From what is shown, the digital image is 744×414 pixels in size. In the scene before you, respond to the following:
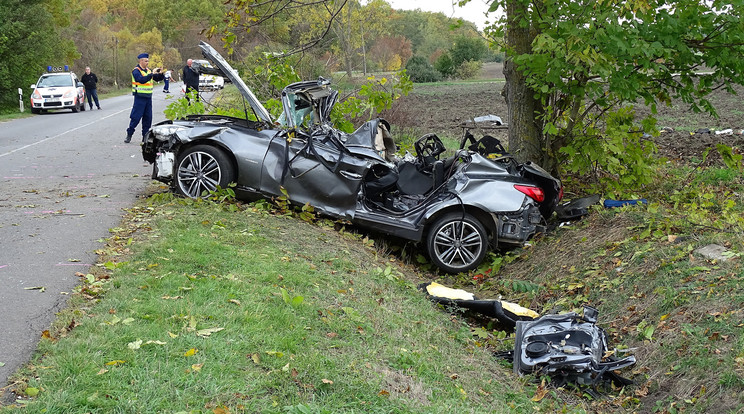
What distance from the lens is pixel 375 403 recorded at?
4.23 metres

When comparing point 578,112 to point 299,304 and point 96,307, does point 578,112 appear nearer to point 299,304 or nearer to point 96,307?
point 299,304

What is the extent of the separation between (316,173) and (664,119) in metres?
18.0

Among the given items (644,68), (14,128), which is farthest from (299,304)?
(14,128)

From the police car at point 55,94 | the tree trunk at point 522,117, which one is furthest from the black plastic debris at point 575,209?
the police car at point 55,94

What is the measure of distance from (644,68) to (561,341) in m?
5.05

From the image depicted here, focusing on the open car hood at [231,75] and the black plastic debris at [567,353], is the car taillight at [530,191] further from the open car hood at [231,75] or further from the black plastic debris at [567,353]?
the open car hood at [231,75]

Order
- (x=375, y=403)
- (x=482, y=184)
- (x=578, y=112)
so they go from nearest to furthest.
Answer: (x=375, y=403)
(x=482, y=184)
(x=578, y=112)

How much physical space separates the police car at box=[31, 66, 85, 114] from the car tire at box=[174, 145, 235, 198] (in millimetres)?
21750

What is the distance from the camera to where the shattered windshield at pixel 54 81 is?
28.5 meters

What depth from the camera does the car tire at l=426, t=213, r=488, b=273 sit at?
848cm

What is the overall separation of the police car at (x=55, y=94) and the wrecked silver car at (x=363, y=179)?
69.5 ft

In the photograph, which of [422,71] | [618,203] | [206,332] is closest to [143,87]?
[618,203]

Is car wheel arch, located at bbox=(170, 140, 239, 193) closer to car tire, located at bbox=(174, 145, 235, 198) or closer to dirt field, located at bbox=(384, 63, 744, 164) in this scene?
car tire, located at bbox=(174, 145, 235, 198)

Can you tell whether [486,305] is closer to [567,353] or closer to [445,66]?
[567,353]
